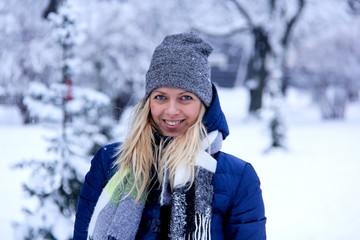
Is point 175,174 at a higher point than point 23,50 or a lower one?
lower

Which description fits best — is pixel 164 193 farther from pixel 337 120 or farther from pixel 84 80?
pixel 337 120

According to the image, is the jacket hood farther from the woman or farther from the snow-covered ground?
the snow-covered ground

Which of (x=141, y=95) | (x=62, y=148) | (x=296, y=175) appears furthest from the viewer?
(x=141, y=95)

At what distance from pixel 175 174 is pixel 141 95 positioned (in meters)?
9.77

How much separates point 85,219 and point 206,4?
530 inches

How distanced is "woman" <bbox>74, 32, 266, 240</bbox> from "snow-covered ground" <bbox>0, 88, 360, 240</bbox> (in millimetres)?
1968

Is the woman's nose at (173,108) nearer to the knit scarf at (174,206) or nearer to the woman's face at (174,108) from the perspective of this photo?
the woman's face at (174,108)

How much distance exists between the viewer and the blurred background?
323 centimetres

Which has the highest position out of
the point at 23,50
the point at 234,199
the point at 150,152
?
the point at 23,50

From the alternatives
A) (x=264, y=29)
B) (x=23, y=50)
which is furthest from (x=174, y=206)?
(x=23, y=50)

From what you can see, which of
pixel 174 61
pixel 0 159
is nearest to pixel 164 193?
pixel 174 61

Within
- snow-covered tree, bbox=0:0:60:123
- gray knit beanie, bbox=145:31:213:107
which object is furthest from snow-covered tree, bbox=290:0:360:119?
gray knit beanie, bbox=145:31:213:107

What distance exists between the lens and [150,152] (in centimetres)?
164

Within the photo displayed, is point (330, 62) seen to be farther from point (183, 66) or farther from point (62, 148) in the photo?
point (183, 66)
